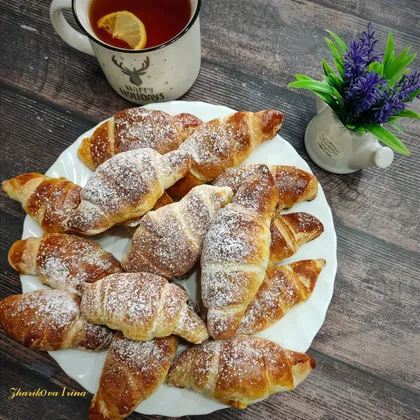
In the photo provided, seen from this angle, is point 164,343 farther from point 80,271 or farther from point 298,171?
point 298,171

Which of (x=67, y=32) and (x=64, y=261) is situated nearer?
(x=64, y=261)

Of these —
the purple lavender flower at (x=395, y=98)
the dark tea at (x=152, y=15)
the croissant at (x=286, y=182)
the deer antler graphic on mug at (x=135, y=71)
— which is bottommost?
the croissant at (x=286, y=182)

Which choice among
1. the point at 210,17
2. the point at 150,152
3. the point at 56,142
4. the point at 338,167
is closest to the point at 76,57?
the point at 56,142

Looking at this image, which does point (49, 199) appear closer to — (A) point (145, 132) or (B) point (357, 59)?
(A) point (145, 132)

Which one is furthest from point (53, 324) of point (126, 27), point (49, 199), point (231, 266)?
point (126, 27)

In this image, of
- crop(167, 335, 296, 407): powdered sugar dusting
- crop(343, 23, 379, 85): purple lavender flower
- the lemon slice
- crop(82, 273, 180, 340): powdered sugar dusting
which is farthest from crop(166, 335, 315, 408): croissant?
the lemon slice

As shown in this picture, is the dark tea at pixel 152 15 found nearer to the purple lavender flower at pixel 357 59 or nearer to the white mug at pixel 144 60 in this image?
the white mug at pixel 144 60

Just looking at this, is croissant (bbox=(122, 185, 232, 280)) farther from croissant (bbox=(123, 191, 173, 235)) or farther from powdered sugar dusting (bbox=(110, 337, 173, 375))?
powdered sugar dusting (bbox=(110, 337, 173, 375))

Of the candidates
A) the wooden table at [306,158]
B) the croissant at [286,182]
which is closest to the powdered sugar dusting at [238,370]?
the wooden table at [306,158]
